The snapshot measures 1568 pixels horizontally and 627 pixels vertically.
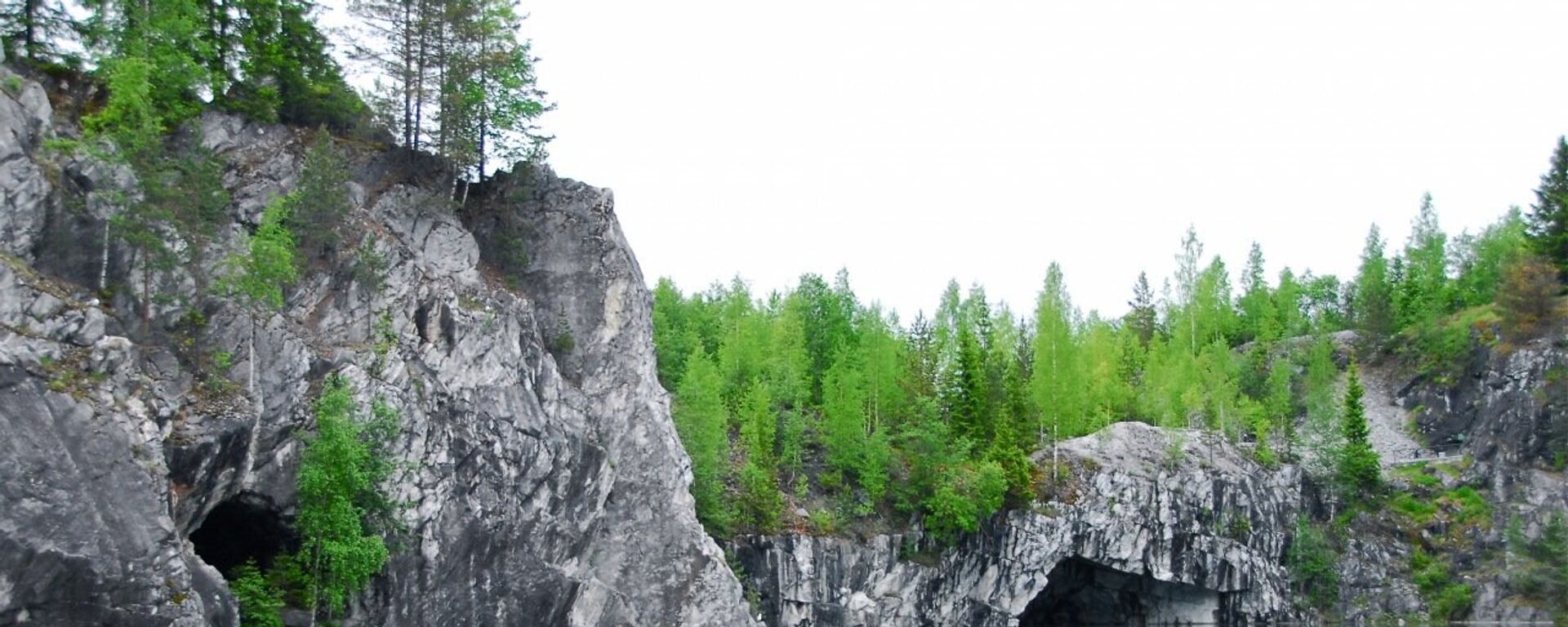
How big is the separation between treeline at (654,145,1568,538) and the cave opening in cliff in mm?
19485

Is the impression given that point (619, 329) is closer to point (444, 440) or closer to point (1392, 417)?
point (444, 440)

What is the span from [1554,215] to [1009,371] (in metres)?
45.0

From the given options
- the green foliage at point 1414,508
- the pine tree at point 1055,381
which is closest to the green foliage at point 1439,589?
the green foliage at point 1414,508

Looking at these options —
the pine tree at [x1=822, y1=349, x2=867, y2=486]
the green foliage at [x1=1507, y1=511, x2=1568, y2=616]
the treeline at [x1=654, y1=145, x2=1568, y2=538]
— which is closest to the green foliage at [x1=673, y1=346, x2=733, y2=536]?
the treeline at [x1=654, y1=145, x2=1568, y2=538]

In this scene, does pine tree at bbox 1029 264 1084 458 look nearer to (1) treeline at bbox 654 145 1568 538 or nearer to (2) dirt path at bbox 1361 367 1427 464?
(1) treeline at bbox 654 145 1568 538

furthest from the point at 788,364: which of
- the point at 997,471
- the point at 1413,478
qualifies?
the point at 1413,478

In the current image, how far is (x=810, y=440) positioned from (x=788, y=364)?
693 cm

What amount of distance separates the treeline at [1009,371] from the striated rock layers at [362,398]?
28.9ft

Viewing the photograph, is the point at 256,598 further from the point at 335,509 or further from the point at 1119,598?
the point at 1119,598

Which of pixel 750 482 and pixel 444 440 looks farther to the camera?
pixel 750 482

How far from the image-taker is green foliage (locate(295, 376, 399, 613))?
31.4 m

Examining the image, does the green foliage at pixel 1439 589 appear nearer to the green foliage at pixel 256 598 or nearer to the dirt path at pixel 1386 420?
the dirt path at pixel 1386 420

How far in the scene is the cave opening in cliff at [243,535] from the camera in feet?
105

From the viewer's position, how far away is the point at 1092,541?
60.4 metres
